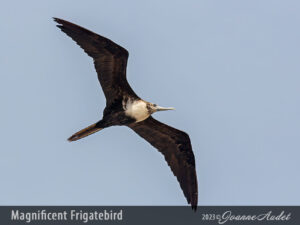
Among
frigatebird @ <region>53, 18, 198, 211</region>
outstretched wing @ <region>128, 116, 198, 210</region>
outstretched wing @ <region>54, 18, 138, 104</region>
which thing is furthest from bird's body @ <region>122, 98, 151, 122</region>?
outstretched wing @ <region>128, 116, 198, 210</region>

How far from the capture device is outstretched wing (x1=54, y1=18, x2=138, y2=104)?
14414 millimetres

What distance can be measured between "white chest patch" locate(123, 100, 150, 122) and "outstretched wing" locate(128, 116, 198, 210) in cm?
74

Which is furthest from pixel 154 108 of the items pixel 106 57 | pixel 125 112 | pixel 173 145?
pixel 106 57

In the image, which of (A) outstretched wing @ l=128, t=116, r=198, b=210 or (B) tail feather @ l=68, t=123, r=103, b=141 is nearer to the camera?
(B) tail feather @ l=68, t=123, r=103, b=141

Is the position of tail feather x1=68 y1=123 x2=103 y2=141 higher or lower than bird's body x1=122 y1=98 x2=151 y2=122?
lower

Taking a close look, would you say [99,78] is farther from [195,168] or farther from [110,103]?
[195,168]

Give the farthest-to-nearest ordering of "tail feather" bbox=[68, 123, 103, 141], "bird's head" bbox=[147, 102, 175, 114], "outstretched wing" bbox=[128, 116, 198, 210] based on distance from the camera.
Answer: "outstretched wing" bbox=[128, 116, 198, 210], "bird's head" bbox=[147, 102, 175, 114], "tail feather" bbox=[68, 123, 103, 141]

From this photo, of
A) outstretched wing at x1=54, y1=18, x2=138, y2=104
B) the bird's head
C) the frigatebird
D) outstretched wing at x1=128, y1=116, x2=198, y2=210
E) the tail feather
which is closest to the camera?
outstretched wing at x1=54, y1=18, x2=138, y2=104

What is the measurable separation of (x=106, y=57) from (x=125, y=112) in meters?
1.30

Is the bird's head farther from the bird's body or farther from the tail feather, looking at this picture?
the tail feather

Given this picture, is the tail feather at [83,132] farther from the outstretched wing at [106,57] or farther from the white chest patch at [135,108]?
the white chest patch at [135,108]

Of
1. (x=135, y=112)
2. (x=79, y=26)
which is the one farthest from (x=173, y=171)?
(x=79, y=26)

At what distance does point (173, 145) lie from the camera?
16.2 meters

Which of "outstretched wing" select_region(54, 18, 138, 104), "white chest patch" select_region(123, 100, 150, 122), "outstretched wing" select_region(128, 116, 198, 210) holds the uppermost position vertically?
"outstretched wing" select_region(54, 18, 138, 104)
